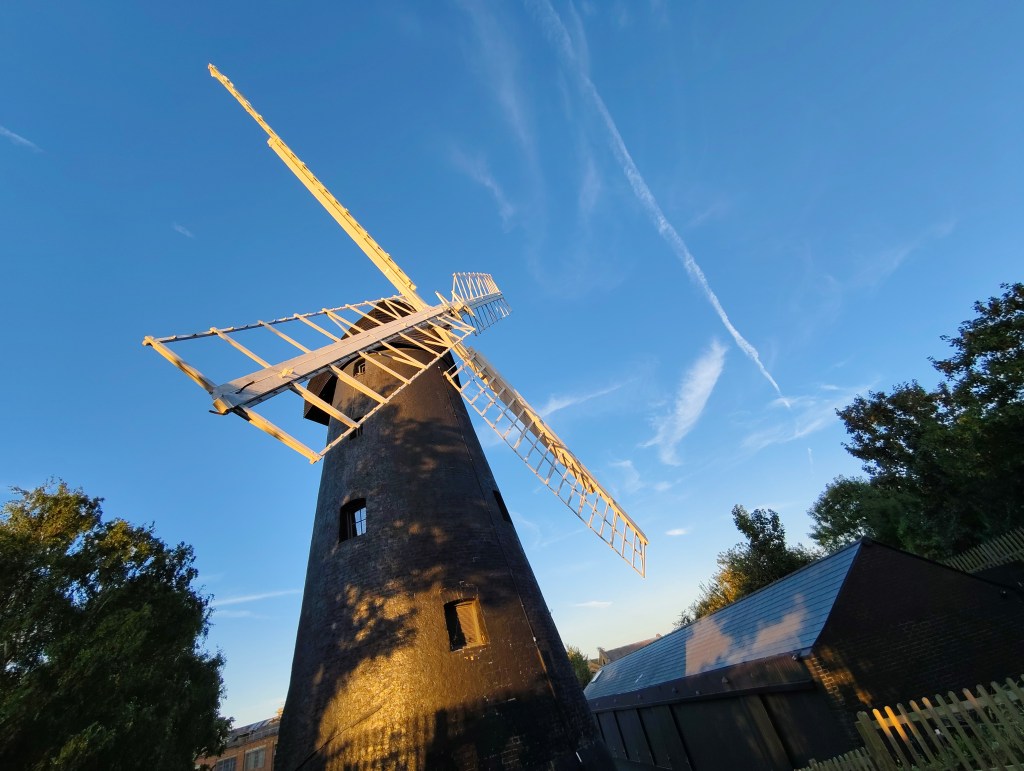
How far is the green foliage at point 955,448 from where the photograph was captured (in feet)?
63.0

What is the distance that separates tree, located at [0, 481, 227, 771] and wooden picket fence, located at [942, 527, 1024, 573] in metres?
23.1

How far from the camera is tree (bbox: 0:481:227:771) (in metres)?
8.28

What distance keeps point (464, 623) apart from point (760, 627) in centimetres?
1084

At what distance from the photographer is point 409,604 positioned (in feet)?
26.2

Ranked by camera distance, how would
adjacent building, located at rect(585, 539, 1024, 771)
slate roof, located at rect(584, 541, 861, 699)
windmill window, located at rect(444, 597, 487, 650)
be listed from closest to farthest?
windmill window, located at rect(444, 597, 487, 650)
adjacent building, located at rect(585, 539, 1024, 771)
slate roof, located at rect(584, 541, 861, 699)

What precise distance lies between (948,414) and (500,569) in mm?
31176

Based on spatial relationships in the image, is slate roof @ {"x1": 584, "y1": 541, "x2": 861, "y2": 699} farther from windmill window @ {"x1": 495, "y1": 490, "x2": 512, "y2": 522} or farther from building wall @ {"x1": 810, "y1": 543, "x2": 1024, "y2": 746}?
windmill window @ {"x1": 495, "y1": 490, "x2": 512, "y2": 522}

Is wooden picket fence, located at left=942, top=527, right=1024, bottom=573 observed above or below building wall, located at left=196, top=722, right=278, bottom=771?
below

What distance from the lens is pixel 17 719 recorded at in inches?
310

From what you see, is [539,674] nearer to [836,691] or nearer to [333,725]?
[333,725]

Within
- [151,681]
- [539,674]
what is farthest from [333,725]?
[151,681]

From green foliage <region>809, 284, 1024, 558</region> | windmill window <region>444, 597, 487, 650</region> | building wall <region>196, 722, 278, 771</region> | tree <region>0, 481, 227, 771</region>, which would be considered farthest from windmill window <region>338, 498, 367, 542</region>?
building wall <region>196, 722, 278, 771</region>

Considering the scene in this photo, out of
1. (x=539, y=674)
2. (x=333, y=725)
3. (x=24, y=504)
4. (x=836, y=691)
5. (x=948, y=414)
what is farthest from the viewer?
(x=948, y=414)

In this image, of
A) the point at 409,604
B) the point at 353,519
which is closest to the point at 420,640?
the point at 409,604
